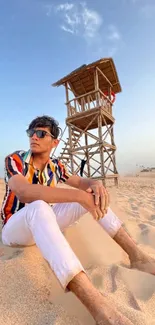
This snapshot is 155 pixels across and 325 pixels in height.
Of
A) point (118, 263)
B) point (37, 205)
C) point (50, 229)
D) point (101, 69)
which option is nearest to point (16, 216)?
point (37, 205)

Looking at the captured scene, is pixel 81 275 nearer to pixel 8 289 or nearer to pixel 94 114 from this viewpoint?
pixel 8 289

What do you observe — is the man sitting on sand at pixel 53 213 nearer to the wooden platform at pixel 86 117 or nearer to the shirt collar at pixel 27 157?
the shirt collar at pixel 27 157

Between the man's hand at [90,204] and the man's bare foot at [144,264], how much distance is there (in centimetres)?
47

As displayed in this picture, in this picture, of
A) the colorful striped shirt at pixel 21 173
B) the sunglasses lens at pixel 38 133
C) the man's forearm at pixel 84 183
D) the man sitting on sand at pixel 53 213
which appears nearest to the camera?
the man sitting on sand at pixel 53 213

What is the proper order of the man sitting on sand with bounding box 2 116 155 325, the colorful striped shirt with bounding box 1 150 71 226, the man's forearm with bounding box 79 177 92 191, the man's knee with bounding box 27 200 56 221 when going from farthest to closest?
the man's forearm with bounding box 79 177 92 191 < the colorful striped shirt with bounding box 1 150 71 226 < the man's knee with bounding box 27 200 56 221 < the man sitting on sand with bounding box 2 116 155 325

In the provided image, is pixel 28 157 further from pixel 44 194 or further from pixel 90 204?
pixel 90 204

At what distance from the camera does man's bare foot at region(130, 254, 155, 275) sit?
1.78 meters

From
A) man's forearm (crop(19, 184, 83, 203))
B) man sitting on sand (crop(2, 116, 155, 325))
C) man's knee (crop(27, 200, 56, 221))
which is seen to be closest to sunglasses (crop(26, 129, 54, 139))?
man sitting on sand (crop(2, 116, 155, 325))

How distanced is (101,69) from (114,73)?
33.7 inches

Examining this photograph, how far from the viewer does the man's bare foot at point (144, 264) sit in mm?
1776

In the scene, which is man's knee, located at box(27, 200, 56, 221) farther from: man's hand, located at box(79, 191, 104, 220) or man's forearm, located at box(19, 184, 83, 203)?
man's hand, located at box(79, 191, 104, 220)

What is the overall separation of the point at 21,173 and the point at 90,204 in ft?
2.00

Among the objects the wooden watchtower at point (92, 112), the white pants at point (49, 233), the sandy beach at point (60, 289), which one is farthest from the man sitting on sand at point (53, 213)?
the wooden watchtower at point (92, 112)

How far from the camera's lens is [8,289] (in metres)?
1.53
